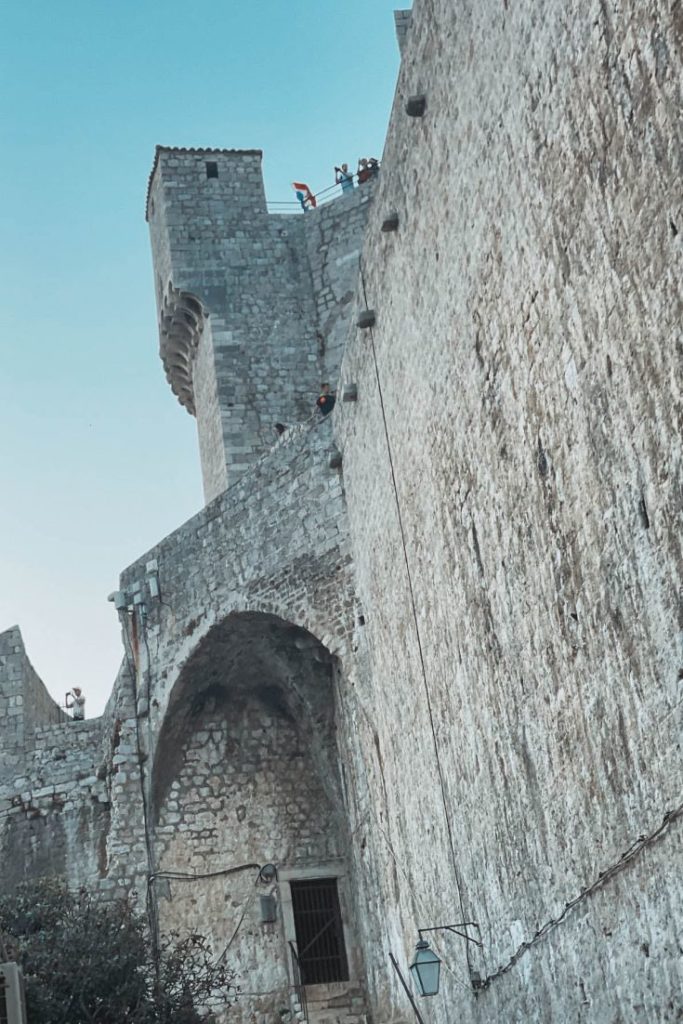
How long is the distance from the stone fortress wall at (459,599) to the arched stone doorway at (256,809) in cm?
3

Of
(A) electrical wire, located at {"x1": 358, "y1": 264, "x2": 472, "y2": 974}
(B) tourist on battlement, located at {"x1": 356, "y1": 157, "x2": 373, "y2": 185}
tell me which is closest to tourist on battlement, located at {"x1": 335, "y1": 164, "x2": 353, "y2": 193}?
(B) tourist on battlement, located at {"x1": 356, "y1": 157, "x2": 373, "y2": 185}

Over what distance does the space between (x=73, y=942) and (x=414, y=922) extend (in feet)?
8.77

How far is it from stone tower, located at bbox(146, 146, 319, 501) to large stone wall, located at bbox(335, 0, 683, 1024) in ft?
23.7

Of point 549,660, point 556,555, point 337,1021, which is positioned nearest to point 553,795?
point 549,660

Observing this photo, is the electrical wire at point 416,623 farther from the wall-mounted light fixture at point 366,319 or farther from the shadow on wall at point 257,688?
the shadow on wall at point 257,688

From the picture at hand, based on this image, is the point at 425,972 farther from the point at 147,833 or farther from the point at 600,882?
the point at 147,833

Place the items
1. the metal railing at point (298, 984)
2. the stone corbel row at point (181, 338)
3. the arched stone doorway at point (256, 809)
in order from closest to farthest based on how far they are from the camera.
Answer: the metal railing at point (298, 984) < the arched stone doorway at point (256, 809) < the stone corbel row at point (181, 338)

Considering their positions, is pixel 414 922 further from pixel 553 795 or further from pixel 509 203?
pixel 509 203

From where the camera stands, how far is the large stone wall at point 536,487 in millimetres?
5895

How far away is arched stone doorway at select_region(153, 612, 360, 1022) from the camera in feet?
47.5

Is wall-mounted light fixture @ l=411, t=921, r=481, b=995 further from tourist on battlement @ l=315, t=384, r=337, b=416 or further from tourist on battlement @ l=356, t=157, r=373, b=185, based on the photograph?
tourist on battlement @ l=356, t=157, r=373, b=185

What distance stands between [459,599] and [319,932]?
660 centimetres

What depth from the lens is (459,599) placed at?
9320mm

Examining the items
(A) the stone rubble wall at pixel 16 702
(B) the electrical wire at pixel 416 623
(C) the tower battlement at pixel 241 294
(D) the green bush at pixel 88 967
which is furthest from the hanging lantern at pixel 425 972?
(C) the tower battlement at pixel 241 294
